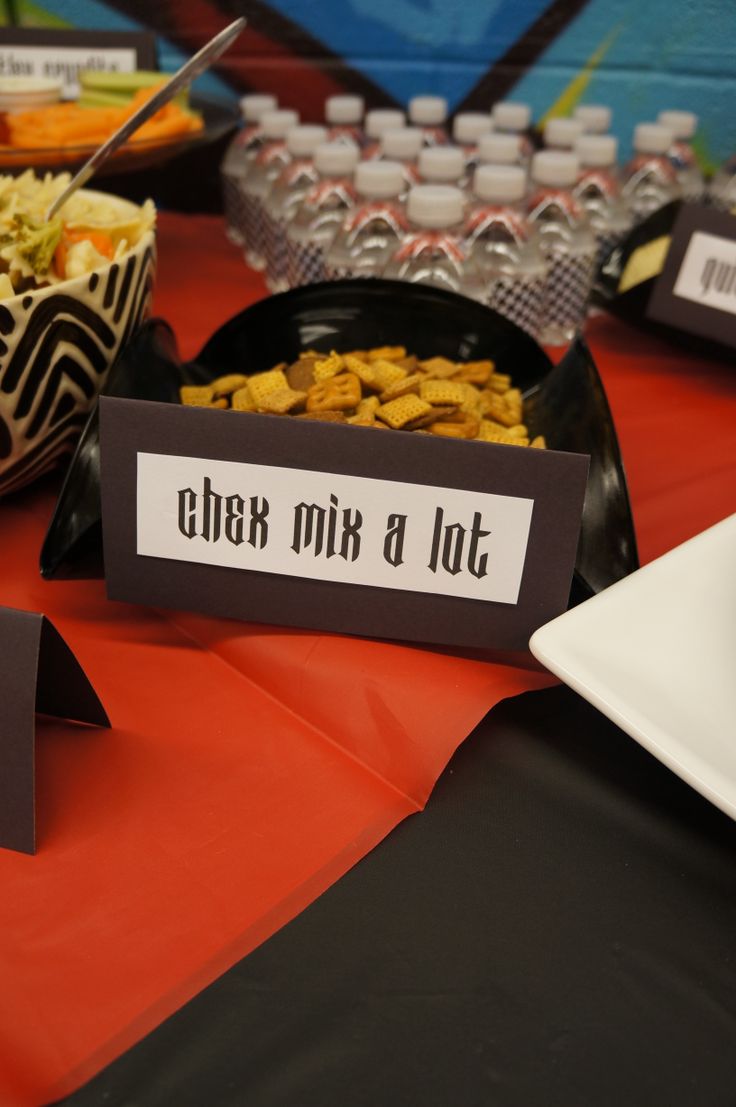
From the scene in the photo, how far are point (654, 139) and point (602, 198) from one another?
0.41ft

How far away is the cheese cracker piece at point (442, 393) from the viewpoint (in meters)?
0.63

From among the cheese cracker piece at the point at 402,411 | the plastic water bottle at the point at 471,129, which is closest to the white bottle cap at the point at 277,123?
the plastic water bottle at the point at 471,129

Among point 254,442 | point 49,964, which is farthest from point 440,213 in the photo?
point 49,964

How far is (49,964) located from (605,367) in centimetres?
81

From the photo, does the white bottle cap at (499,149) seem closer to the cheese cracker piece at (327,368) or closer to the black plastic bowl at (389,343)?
the black plastic bowl at (389,343)

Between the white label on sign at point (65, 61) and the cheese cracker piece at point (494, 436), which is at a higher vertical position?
the white label on sign at point (65, 61)

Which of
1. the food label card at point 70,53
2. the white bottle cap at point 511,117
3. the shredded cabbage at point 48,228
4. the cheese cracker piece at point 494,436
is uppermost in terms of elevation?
the food label card at point 70,53

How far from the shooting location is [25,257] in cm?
62

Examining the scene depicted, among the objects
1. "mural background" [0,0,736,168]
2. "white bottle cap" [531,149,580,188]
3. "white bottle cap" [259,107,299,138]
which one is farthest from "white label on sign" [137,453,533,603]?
"mural background" [0,0,736,168]

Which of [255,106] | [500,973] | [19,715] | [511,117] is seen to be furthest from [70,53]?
[500,973]

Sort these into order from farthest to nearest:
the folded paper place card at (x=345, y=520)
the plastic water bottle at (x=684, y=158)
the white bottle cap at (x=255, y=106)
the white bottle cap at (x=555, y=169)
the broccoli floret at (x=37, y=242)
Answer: the white bottle cap at (x=255, y=106)
the plastic water bottle at (x=684, y=158)
the white bottle cap at (x=555, y=169)
the broccoli floret at (x=37, y=242)
the folded paper place card at (x=345, y=520)

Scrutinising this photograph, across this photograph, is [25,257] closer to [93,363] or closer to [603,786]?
[93,363]

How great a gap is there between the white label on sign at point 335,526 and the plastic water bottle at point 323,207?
53cm

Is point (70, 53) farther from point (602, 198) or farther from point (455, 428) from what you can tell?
point (455, 428)
